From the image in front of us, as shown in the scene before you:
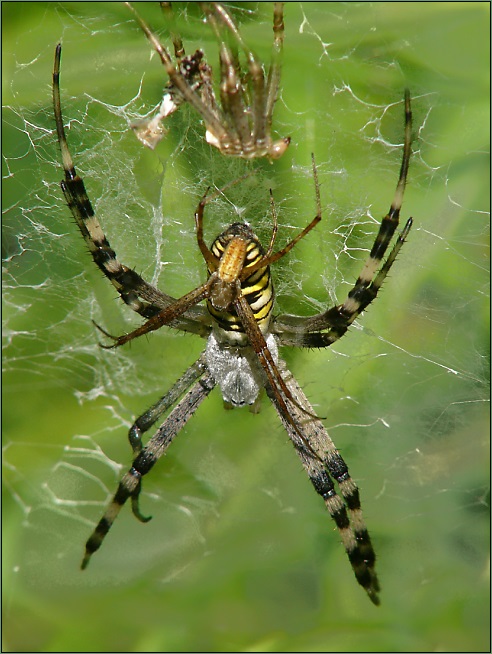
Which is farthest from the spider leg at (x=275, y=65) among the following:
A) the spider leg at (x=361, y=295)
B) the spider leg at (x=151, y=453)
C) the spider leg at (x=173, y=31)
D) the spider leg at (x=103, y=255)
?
the spider leg at (x=151, y=453)

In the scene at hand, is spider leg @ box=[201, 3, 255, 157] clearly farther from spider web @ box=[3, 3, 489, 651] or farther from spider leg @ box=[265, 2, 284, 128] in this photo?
spider web @ box=[3, 3, 489, 651]

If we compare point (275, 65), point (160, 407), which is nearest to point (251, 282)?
point (275, 65)

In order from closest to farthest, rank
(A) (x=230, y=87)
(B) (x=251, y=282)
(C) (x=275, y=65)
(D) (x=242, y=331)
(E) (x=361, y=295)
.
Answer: (A) (x=230, y=87) < (C) (x=275, y=65) < (B) (x=251, y=282) < (E) (x=361, y=295) < (D) (x=242, y=331)

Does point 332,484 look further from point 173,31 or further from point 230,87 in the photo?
point 173,31

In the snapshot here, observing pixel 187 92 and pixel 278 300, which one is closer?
pixel 187 92

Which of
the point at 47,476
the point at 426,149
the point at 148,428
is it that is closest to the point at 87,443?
the point at 47,476

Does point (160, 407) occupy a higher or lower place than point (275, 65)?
lower

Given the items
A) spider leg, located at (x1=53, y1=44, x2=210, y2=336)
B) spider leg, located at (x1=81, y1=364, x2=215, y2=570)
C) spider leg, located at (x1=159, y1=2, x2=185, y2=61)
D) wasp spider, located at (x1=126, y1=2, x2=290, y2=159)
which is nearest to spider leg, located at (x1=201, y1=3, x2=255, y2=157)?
wasp spider, located at (x1=126, y1=2, x2=290, y2=159)
